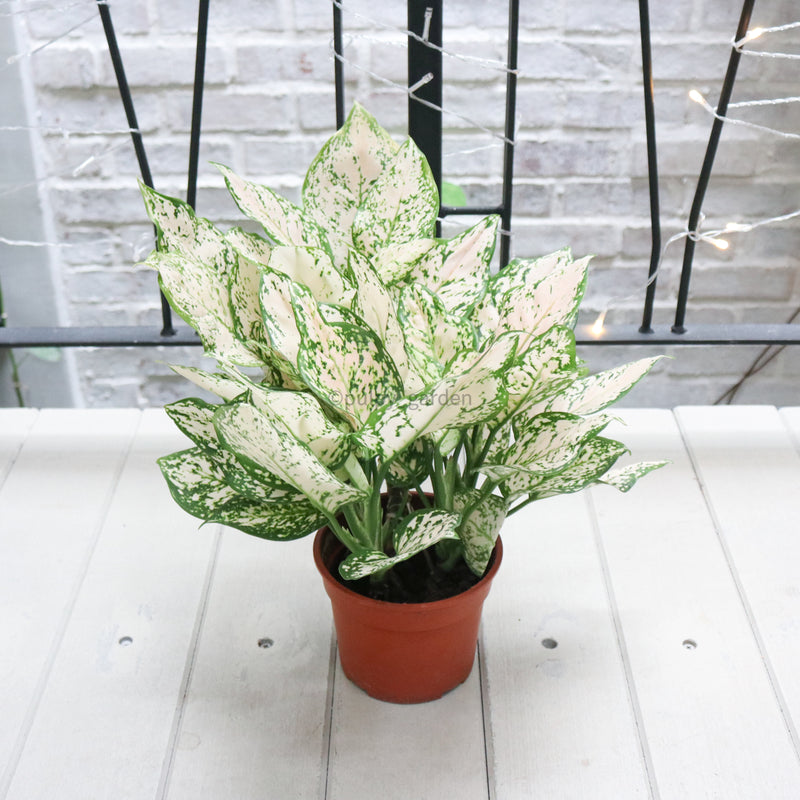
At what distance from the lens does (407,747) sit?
2.42ft

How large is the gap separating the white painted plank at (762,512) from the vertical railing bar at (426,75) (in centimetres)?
49

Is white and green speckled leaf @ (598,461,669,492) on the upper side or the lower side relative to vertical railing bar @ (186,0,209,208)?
lower

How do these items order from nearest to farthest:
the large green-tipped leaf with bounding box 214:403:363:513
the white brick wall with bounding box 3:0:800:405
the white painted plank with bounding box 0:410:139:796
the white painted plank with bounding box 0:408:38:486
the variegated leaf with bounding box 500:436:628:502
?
the large green-tipped leaf with bounding box 214:403:363:513, the variegated leaf with bounding box 500:436:628:502, the white painted plank with bounding box 0:410:139:796, the white painted plank with bounding box 0:408:38:486, the white brick wall with bounding box 3:0:800:405

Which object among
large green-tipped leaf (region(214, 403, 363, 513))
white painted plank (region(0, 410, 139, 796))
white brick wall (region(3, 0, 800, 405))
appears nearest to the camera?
large green-tipped leaf (region(214, 403, 363, 513))

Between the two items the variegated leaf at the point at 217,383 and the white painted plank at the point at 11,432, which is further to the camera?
the white painted plank at the point at 11,432

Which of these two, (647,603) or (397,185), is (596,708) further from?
(397,185)

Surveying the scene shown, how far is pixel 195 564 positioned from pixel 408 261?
0.45 m

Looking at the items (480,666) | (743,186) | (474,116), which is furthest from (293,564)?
(743,186)

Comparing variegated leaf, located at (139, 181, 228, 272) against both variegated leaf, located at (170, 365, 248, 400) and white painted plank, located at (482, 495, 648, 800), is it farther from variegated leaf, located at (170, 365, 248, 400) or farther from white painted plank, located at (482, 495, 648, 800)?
white painted plank, located at (482, 495, 648, 800)

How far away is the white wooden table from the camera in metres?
0.71

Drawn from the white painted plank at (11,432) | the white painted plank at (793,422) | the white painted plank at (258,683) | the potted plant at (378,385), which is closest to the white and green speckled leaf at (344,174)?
the potted plant at (378,385)

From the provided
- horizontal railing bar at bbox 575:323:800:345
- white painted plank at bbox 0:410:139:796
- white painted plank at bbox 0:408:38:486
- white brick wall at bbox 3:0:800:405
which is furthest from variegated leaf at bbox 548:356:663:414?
white brick wall at bbox 3:0:800:405

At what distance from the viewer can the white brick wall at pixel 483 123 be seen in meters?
1.52

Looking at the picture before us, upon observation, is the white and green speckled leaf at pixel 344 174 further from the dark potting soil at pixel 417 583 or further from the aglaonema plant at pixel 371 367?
the dark potting soil at pixel 417 583
